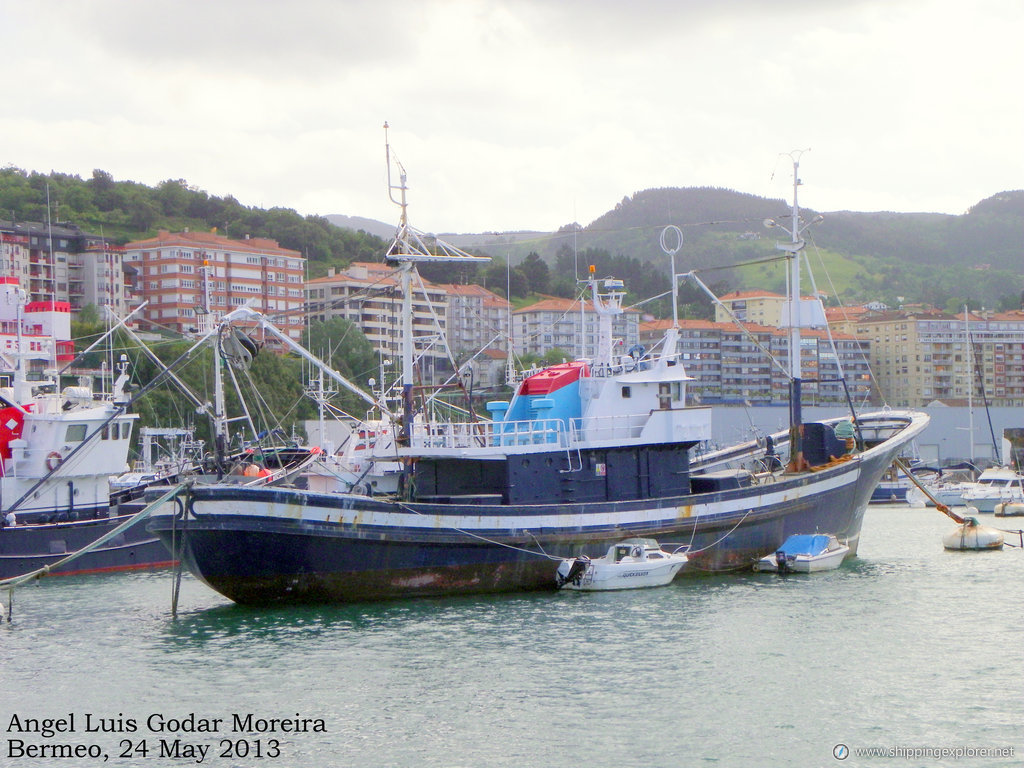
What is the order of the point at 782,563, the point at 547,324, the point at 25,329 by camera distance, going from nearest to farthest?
the point at 782,563, the point at 25,329, the point at 547,324

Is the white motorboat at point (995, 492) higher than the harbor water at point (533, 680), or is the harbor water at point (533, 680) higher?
the harbor water at point (533, 680)

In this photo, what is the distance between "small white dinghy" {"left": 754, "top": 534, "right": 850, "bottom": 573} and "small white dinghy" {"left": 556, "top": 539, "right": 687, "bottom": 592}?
11.8ft

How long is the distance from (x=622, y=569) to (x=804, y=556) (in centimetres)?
605

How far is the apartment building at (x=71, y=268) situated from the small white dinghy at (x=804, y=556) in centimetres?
8150

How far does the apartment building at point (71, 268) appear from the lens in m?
105

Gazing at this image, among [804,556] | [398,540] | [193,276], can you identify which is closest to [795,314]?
[804,556]

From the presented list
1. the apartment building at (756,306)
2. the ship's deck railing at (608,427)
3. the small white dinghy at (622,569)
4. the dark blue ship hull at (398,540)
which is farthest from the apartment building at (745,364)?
the small white dinghy at (622,569)

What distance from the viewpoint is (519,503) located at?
29688 mm

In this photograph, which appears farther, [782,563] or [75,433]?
[75,433]

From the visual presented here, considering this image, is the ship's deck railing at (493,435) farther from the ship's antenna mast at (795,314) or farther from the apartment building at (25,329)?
the apartment building at (25,329)

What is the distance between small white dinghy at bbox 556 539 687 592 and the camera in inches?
1151

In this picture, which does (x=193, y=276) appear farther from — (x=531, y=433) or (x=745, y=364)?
(x=531, y=433)

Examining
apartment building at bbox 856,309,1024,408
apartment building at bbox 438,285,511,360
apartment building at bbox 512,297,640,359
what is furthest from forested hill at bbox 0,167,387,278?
apartment building at bbox 856,309,1024,408

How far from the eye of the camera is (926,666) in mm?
21688
